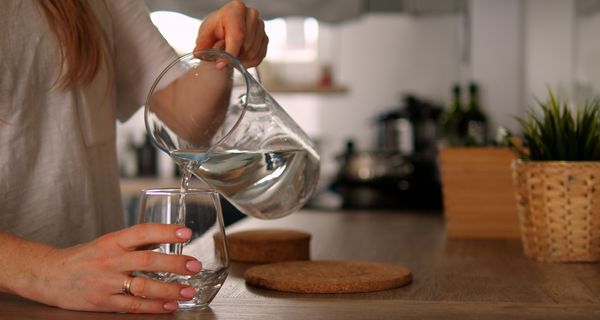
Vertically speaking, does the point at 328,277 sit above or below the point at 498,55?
below

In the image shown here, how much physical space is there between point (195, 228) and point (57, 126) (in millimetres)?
458

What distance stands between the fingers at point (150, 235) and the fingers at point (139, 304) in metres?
0.05

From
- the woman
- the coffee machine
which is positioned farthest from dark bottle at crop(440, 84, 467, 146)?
the woman

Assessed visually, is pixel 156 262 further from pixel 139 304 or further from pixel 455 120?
pixel 455 120

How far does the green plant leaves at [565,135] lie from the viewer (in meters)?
1.27

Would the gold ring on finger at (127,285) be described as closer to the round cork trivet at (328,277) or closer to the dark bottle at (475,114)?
the round cork trivet at (328,277)

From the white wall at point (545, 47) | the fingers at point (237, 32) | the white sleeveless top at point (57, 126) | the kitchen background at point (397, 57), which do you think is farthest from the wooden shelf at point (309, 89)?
the fingers at point (237, 32)

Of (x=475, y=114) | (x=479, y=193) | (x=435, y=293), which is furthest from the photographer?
(x=475, y=114)

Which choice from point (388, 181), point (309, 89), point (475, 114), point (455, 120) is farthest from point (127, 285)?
point (309, 89)

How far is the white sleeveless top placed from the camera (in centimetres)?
117

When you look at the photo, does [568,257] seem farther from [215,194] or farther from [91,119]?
[91,119]

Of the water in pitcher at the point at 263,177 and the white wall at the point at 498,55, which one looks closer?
the water in pitcher at the point at 263,177

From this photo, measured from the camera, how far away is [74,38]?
1207mm

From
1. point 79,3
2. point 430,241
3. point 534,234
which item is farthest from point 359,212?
point 79,3
